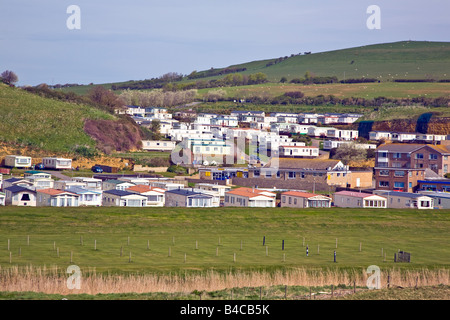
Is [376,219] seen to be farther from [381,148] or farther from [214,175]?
[381,148]

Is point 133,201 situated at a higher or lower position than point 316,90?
lower

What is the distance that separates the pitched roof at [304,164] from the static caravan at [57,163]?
84.1 ft

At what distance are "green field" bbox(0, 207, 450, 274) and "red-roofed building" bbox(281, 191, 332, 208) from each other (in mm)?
3129

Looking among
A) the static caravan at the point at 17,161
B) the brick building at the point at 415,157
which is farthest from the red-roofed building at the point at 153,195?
the brick building at the point at 415,157

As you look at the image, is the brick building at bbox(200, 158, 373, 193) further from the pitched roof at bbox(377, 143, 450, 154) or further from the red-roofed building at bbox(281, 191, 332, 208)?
the red-roofed building at bbox(281, 191, 332, 208)

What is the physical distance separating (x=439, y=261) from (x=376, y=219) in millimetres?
15634

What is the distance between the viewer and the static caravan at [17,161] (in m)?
80.8

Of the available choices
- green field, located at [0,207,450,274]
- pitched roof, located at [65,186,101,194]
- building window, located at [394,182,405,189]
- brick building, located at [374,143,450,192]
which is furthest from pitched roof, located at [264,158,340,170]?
pitched roof, located at [65,186,101,194]

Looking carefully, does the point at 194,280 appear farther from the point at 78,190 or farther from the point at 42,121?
the point at 42,121

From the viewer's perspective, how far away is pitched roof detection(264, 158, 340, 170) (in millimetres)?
85188
